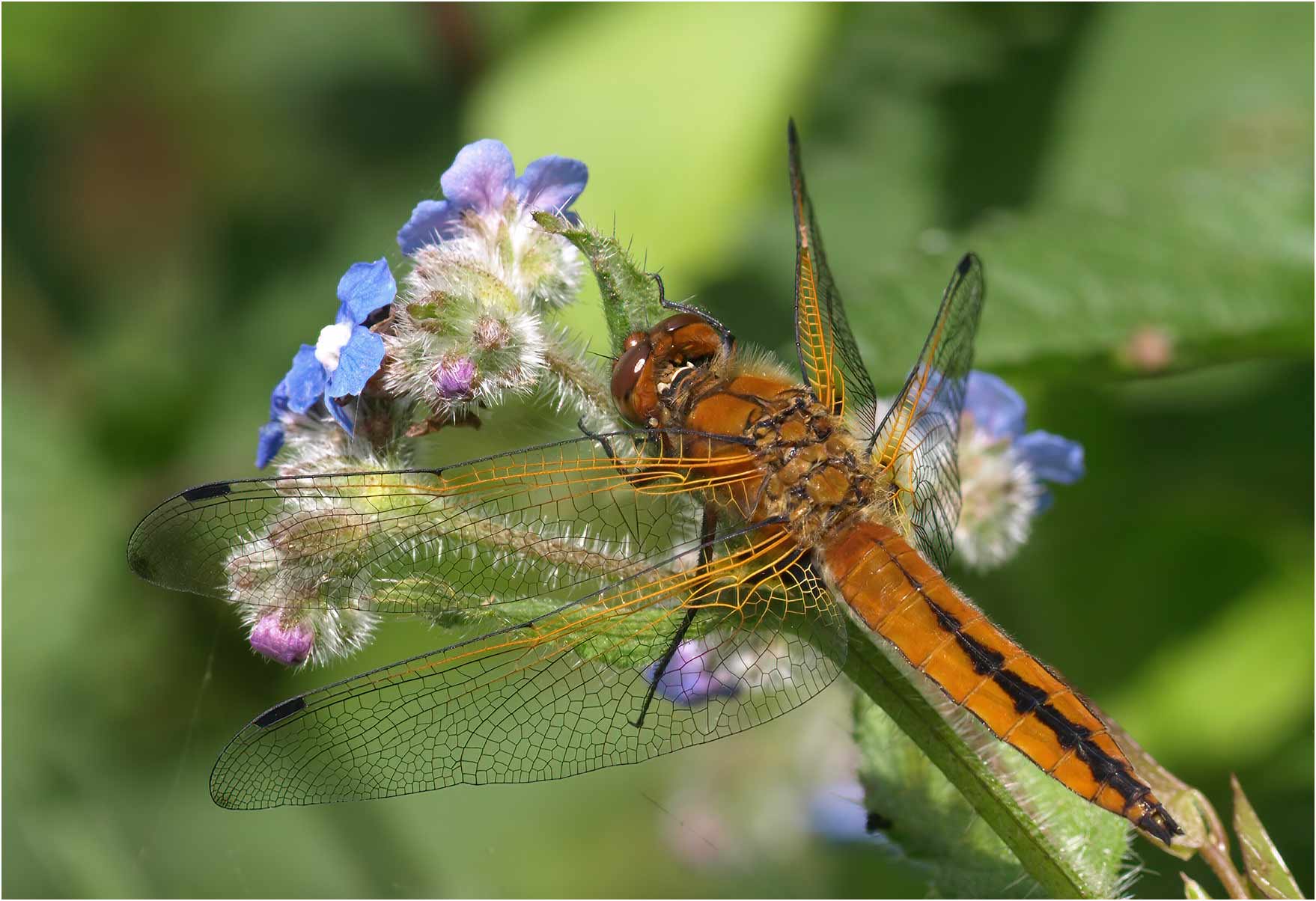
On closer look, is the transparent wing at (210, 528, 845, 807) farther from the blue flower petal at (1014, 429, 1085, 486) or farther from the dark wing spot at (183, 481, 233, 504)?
the blue flower petal at (1014, 429, 1085, 486)

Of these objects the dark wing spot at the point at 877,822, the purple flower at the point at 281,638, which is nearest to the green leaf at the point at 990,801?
the dark wing spot at the point at 877,822

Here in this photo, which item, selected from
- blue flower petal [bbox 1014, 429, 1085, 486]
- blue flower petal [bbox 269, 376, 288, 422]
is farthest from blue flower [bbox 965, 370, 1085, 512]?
blue flower petal [bbox 269, 376, 288, 422]

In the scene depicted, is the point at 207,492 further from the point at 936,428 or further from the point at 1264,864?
the point at 1264,864

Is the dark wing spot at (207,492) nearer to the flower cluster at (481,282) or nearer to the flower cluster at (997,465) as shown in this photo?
the flower cluster at (481,282)

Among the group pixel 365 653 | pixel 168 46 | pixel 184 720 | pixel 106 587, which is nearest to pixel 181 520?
pixel 365 653

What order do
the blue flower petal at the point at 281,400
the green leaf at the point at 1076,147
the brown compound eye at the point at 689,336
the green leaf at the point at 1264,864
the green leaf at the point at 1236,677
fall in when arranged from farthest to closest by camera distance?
the green leaf at the point at 1236,677
the green leaf at the point at 1076,147
the brown compound eye at the point at 689,336
the blue flower petal at the point at 281,400
the green leaf at the point at 1264,864

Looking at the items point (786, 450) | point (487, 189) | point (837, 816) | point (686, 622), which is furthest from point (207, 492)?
point (837, 816)
